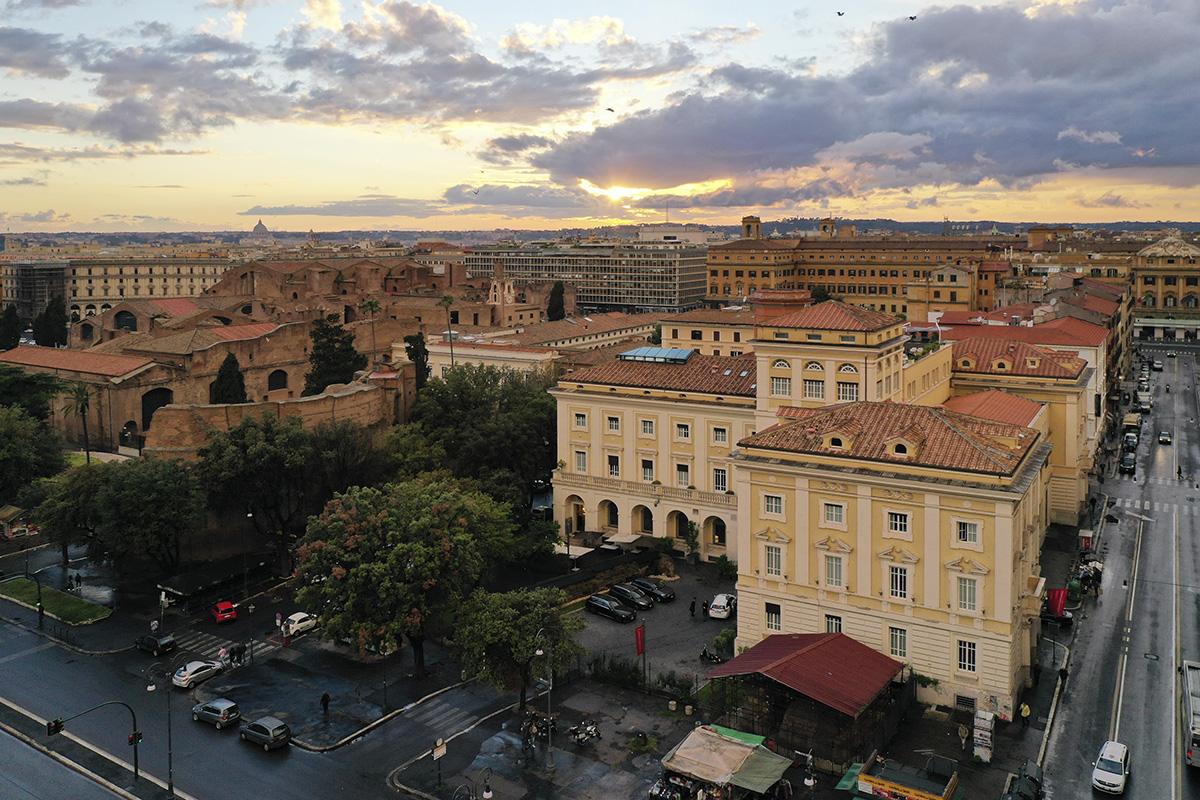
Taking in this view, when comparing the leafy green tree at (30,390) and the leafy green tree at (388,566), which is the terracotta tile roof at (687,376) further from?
the leafy green tree at (30,390)

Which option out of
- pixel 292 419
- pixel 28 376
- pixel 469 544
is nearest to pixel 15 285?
pixel 28 376

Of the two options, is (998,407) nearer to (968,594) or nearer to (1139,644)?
(1139,644)

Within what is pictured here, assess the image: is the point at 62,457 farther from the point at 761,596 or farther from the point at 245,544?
the point at 761,596

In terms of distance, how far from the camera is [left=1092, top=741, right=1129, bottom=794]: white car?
3431 cm

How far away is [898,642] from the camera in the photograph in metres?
41.2

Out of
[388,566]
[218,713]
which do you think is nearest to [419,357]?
[388,566]

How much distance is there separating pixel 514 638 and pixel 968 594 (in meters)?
18.4

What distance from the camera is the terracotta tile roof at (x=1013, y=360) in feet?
224

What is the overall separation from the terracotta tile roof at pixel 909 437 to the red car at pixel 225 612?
29.2 metres

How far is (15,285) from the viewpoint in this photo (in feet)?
578

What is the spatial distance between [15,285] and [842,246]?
150316 mm

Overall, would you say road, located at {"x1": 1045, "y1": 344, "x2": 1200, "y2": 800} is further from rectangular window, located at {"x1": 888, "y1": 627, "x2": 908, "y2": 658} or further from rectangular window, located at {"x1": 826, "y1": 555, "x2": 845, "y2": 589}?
rectangular window, located at {"x1": 826, "y1": 555, "x2": 845, "y2": 589}

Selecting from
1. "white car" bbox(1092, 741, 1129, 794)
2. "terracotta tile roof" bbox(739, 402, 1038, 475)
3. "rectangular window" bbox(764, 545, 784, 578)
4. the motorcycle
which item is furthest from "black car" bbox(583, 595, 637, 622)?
"white car" bbox(1092, 741, 1129, 794)

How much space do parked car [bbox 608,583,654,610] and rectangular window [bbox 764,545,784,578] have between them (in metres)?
11.3
